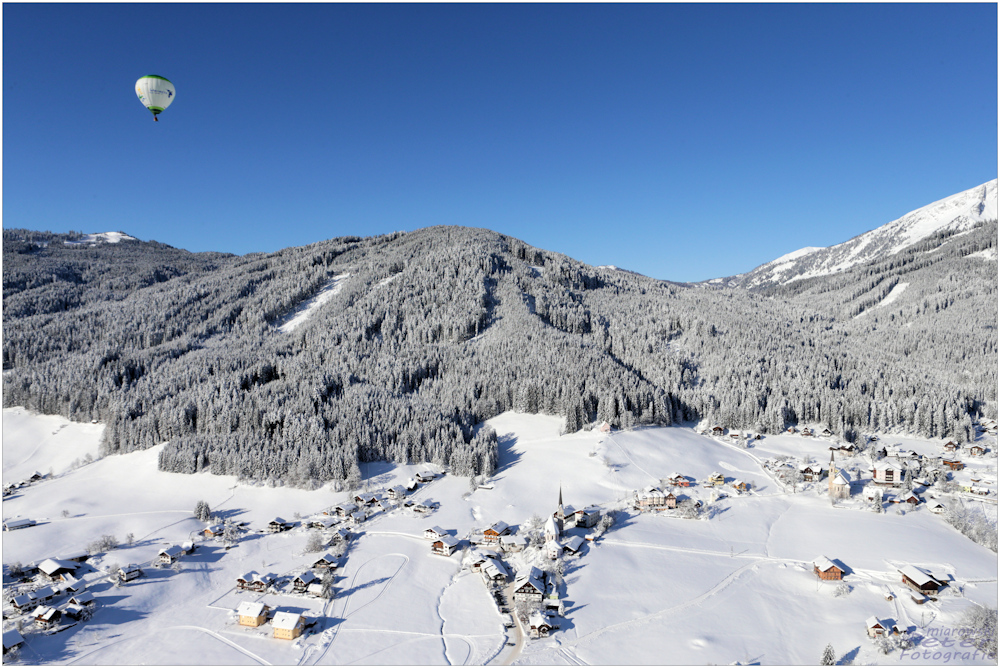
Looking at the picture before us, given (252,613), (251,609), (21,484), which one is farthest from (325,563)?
(21,484)

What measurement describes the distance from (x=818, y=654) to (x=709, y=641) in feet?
24.5

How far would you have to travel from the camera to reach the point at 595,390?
3807 inches

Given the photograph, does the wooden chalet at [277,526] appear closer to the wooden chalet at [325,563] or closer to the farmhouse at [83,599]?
the wooden chalet at [325,563]

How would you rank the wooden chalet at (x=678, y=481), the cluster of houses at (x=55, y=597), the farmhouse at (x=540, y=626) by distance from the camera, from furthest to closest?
the wooden chalet at (x=678, y=481), the cluster of houses at (x=55, y=597), the farmhouse at (x=540, y=626)

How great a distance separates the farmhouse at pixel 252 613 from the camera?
1662 inches

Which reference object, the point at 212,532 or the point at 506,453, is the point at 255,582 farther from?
the point at 506,453

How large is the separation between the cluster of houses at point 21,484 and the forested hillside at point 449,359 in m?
10.9

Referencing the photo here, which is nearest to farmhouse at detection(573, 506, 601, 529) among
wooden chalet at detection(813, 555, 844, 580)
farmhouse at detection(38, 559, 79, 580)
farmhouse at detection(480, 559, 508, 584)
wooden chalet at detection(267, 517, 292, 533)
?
farmhouse at detection(480, 559, 508, 584)

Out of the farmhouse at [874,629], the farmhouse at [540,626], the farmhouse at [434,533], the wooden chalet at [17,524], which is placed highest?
the wooden chalet at [17,524]

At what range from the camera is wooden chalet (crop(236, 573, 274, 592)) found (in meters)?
48.7

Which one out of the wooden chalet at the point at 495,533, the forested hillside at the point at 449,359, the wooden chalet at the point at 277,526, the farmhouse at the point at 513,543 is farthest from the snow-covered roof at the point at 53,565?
the farmhouse at the point at 513,543

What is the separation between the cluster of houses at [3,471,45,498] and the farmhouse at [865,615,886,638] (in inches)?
4261

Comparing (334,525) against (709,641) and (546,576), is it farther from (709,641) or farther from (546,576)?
(709,641)

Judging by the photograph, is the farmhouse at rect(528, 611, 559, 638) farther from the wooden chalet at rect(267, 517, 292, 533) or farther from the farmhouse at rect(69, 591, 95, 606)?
the farmhouse at rect(69, 591, 95, 606)
